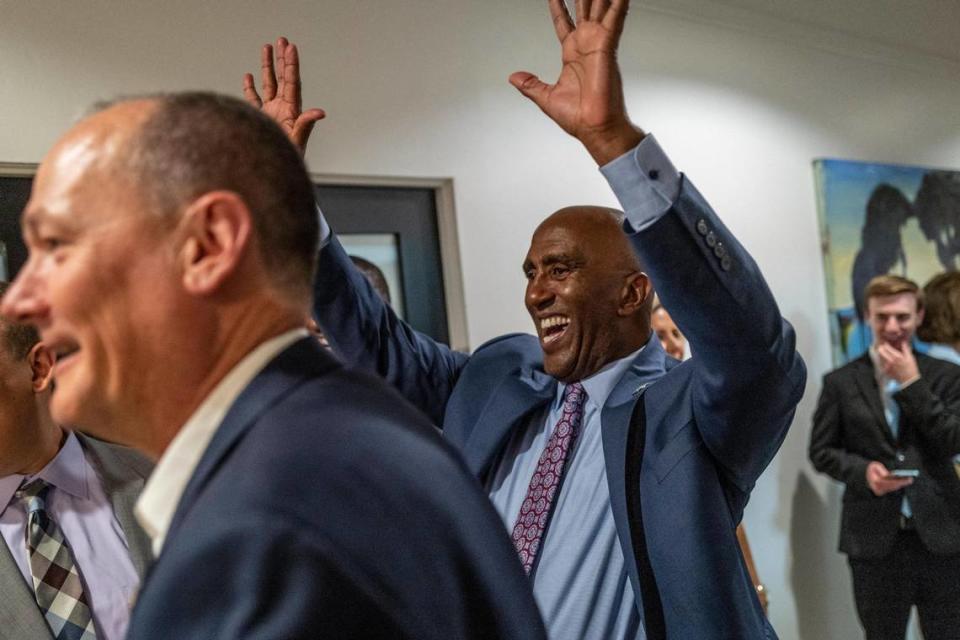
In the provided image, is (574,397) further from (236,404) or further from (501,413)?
(236,404)

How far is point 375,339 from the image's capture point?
202 centimetres

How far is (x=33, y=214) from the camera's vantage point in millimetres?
762

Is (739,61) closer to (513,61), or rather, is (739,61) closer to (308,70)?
(513,61)

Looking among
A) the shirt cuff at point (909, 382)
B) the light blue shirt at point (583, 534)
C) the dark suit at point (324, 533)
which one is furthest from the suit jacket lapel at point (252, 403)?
the shirt cuff at point (909, 382)

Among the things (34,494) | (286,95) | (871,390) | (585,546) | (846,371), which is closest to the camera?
(585,546)

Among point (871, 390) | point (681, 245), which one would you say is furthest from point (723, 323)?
point (871, 390)

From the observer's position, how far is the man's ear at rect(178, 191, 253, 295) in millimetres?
727

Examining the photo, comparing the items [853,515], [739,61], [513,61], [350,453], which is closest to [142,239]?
[350,453]

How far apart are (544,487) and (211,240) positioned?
3.54ft

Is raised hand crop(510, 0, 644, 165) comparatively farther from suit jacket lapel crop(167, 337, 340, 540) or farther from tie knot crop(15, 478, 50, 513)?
tie knot crop(15, 478, 50, 513)

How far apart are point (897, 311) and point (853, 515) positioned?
0.82 metres

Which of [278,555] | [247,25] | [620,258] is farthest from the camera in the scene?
[247,25]

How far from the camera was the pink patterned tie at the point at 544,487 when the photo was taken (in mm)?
1666

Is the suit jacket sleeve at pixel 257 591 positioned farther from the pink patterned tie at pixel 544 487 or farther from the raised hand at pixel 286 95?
the raised hand at pixel 286 95
